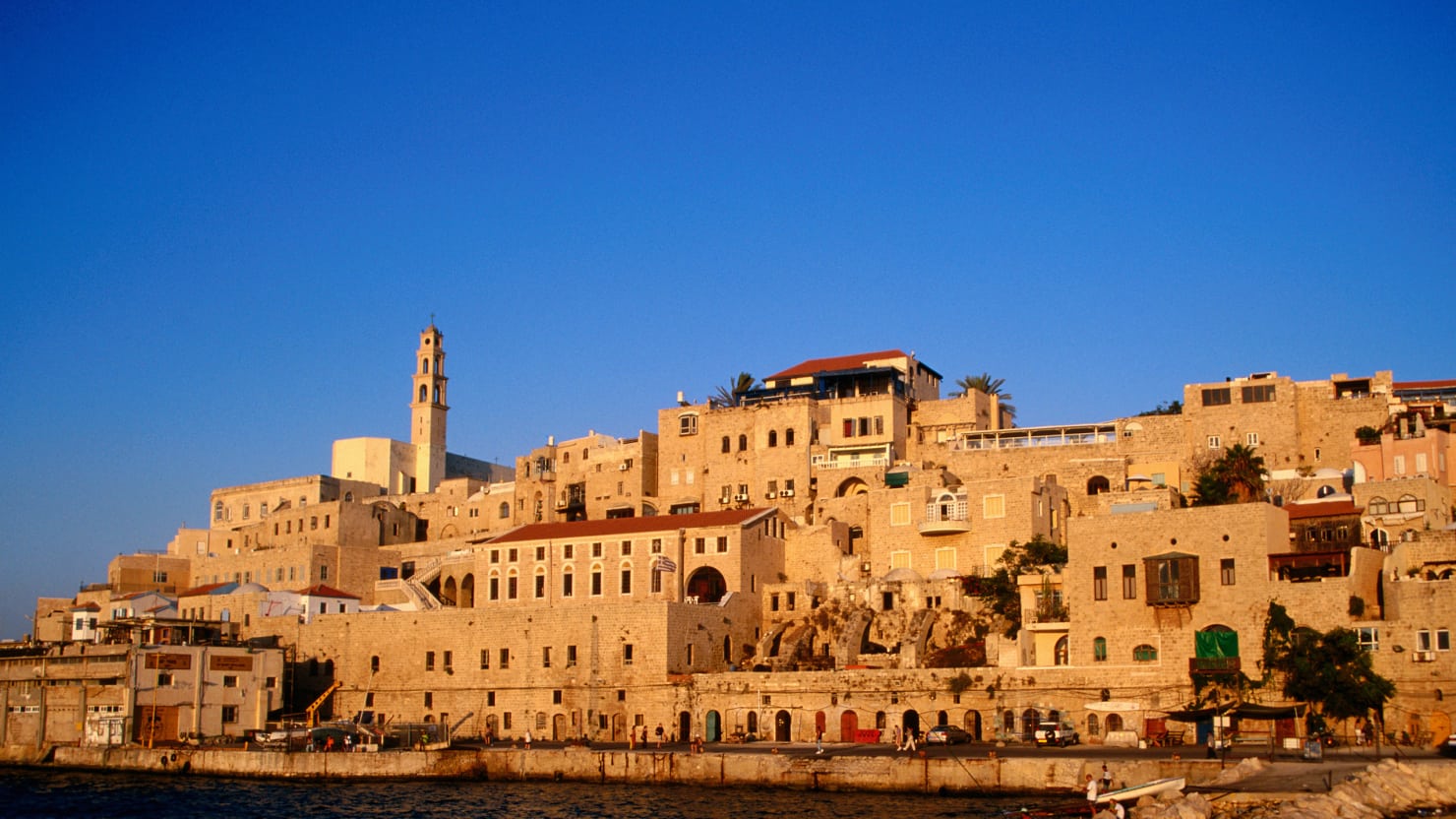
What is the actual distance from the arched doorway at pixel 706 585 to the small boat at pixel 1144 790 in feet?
81.5

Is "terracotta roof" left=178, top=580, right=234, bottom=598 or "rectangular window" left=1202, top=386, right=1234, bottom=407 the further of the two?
"terracotta roof" left=178, top=580, right=234, bottom=598

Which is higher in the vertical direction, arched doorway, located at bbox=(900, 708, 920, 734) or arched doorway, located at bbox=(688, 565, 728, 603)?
arched doorway, located at bbox=(688, 565, 728, 603)

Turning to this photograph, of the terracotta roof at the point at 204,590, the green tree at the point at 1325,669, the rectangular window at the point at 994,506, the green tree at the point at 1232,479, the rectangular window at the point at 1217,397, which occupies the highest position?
the rectangular window at the point at 1217,397

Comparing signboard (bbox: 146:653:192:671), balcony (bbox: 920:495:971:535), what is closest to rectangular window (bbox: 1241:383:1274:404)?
balcony (bbox: 920:495:971:535)

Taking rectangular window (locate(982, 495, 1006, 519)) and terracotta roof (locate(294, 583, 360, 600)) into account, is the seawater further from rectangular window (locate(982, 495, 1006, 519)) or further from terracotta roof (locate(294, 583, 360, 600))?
rectangular window (locate(982, 495, 1006, 519))

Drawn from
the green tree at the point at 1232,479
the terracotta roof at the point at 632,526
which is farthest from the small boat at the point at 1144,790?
the terracotta roof at the point at 632,526

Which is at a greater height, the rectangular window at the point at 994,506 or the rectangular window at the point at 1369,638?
the rectangular window at the point at 994,506

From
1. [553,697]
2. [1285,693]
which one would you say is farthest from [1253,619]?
[553,697]

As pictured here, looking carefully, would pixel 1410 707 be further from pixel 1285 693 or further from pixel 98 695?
pixel 98 695

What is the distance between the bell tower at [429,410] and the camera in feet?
278

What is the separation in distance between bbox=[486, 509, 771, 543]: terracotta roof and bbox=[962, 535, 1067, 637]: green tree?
32.2 feet

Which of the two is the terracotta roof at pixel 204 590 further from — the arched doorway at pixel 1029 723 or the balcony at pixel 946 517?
the arched doorway at pixel 1029 723

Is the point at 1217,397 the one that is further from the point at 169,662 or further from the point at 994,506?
the point at 169,662

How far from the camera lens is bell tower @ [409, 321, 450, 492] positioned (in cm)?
8488
